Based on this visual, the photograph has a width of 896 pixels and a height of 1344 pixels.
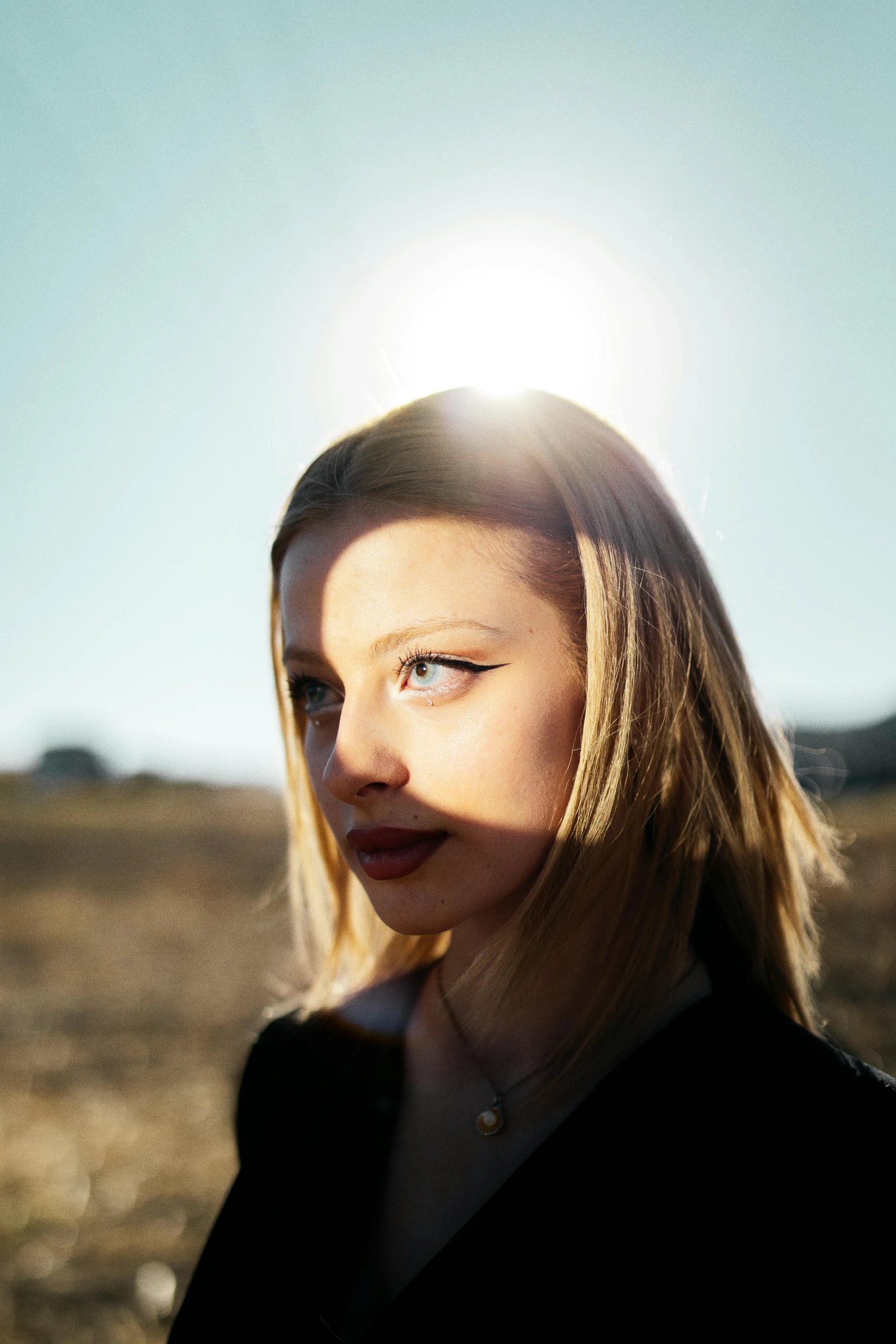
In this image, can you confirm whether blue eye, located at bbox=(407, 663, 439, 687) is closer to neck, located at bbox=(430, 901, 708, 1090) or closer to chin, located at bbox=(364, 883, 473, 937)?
chin, located at bbox=(364, 883, 473, 937)

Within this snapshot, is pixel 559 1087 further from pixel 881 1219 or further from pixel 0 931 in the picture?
pixel 0 931

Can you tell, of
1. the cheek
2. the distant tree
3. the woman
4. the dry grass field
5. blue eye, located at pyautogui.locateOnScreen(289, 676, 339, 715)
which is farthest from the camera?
the distant tree

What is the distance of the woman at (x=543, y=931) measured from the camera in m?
1.23

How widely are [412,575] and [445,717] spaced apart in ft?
0.82

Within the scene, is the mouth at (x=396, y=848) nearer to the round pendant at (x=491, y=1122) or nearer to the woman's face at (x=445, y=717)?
the woman's face at (x=445, y=717)

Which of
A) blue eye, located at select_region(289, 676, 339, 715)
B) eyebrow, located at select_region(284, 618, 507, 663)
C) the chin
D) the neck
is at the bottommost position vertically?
the neck

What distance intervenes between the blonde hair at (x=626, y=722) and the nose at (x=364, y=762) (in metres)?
0.31

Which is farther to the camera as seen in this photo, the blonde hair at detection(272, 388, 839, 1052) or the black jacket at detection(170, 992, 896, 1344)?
the blonde hair at detection(272, 388, 839, 1052)

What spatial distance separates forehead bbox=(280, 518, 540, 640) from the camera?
1475 mm

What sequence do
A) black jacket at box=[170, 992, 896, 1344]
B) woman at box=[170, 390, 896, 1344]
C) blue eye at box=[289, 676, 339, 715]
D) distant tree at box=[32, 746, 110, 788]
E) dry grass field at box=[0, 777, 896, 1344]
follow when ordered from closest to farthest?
1. black jacket at box=[170, 992, 896, 1344]
2. woman at box=[170, 390, 896, 1344]
3. blue eye at box=[289, 676, 339, 715]
4. dry grass field at box=[0, 777, 896, 1344]
5. distant tree at box=[32, 746, 110, 788]

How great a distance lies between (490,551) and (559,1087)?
0.94m

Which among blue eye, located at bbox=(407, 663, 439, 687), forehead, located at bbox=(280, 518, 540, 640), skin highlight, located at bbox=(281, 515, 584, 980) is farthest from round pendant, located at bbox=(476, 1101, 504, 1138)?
forehead, located at bbox=(280, 518, 540, 640)

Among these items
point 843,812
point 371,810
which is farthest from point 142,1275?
point 843,812

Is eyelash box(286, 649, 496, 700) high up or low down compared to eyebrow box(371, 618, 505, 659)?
down
